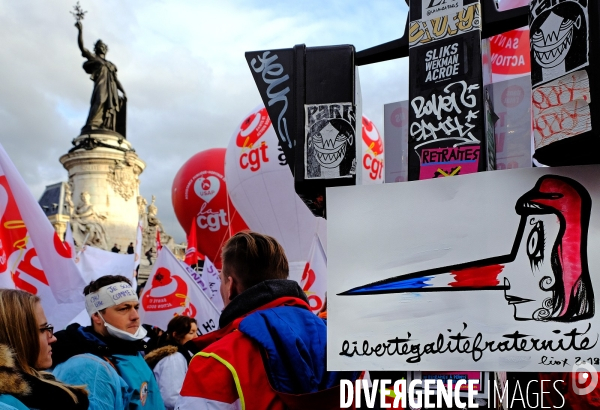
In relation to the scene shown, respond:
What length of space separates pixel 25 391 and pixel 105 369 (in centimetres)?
91

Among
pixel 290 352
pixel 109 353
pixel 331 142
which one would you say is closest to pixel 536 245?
pixel 331 142

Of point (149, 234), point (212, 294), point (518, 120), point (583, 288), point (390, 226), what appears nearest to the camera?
point (583, 288)

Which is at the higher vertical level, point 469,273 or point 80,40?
point 80,40

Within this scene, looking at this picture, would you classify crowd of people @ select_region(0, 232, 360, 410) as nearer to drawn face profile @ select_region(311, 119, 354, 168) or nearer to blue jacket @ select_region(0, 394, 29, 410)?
blue jacket @ select_region(0, 394, 29, 410)

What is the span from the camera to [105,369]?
348 cm

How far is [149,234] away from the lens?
4394cm

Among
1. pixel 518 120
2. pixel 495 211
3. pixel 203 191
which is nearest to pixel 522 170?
pixel 495 211

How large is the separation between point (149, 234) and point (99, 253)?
3327cm

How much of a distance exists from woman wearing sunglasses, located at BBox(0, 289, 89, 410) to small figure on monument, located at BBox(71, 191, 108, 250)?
3170 cm

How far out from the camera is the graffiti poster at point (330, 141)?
7.88 ft

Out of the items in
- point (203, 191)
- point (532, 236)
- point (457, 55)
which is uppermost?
point (203, 191)

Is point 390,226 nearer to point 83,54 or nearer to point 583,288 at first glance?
point 583,288
